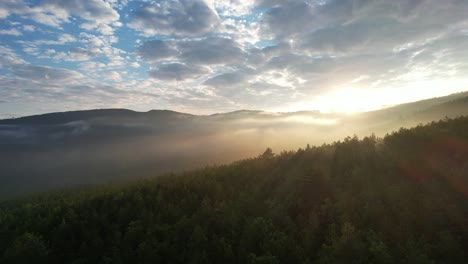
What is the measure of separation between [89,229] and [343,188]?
1522cm

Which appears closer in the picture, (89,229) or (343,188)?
(343,188)

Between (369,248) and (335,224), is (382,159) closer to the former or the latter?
(335,224)

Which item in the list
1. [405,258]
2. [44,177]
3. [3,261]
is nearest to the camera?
[405,258]

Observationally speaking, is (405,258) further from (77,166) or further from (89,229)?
(77,166)

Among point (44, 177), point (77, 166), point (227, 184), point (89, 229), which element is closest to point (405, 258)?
point (227, 184)

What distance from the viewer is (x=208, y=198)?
18.9 metres

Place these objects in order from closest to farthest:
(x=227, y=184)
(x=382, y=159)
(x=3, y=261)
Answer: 1. (x=3, y=261)
2. (x=382, y=159)
3. (x=227, y=184)

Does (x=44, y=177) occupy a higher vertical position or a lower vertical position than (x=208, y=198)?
lower

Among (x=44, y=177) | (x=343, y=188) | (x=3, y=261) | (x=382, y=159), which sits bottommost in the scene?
(x=44, y=177)

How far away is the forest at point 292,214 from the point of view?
40.8 feet

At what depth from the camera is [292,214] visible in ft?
52.0

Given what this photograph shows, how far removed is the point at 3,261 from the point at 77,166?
17591 cm

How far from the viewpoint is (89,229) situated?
18.3 meters

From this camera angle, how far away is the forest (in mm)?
12422
